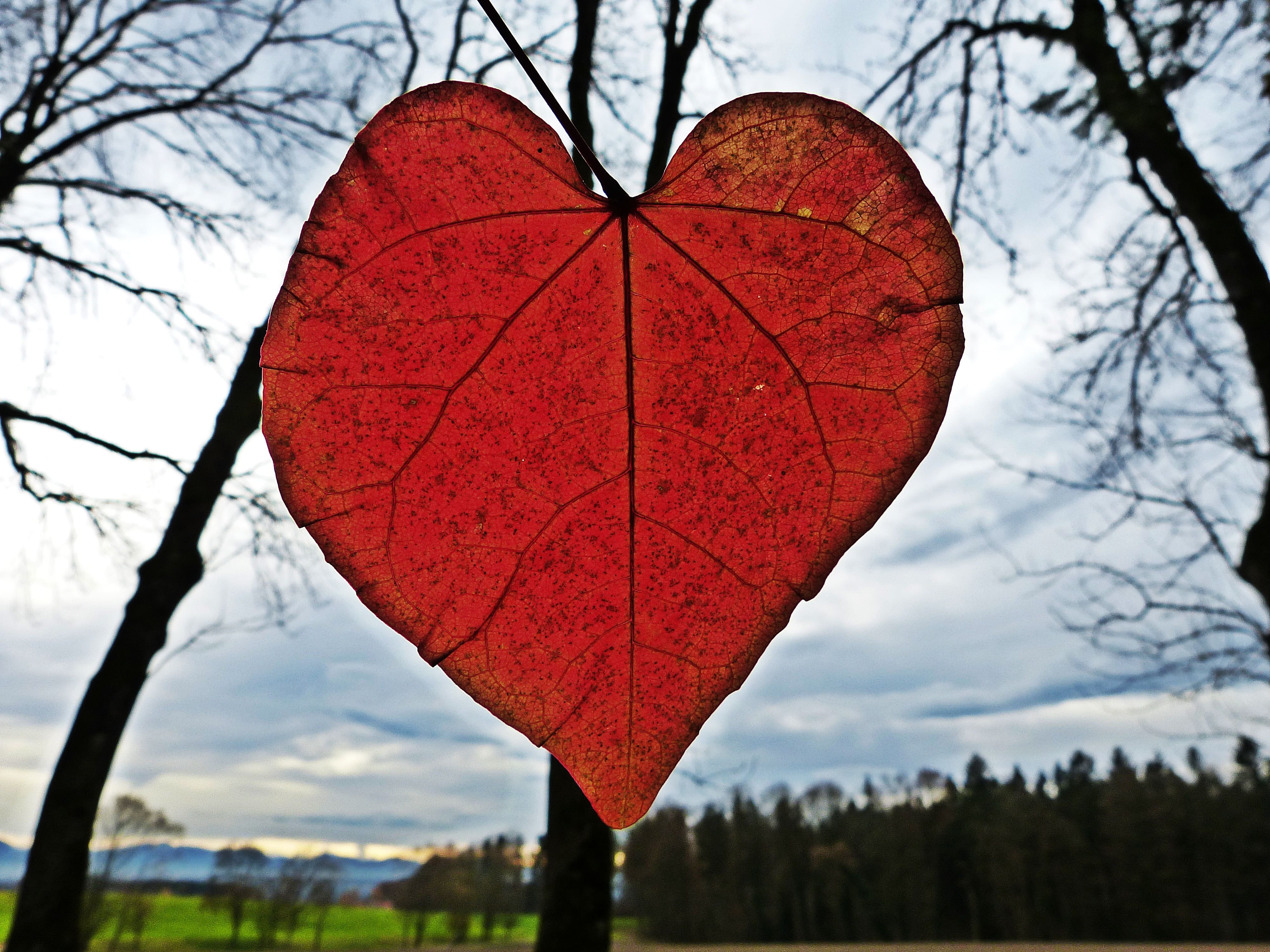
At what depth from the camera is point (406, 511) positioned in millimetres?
276

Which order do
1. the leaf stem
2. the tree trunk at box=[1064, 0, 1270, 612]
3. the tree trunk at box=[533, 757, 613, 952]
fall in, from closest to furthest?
1. the leaf stem
2. the tree trunk at box=[533, 757, 613, 952]
3. the tree trunk at box=[1064, 0, 1270, 612]

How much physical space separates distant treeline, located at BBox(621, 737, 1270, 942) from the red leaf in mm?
25443

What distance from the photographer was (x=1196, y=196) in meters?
4.79

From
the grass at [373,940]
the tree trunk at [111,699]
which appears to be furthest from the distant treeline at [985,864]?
the tree trunk at [111,699]

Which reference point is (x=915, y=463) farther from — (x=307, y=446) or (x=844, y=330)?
(x=307, y=446)

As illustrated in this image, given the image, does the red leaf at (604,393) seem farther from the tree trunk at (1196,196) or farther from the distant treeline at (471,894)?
the distant treeline at (471,894)

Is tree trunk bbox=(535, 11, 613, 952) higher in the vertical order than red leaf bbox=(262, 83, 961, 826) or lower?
lower

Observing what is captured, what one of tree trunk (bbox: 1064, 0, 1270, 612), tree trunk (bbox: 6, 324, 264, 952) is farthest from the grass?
tree trunk (bbox: 1064, 0, 1270, 612)

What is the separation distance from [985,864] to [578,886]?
105ft

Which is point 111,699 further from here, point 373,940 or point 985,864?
point 373,940

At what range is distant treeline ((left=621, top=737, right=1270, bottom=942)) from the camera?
2714 centimetres

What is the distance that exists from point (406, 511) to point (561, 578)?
0.21 ft

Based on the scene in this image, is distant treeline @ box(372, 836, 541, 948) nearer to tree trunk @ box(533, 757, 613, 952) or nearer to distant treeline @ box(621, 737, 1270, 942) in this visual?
distant treeline @ box(621, 737, 1270, 942)

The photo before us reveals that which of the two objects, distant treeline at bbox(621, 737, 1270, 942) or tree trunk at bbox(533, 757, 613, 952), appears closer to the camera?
tree trunk at bbox(533, 757, 613, 952)
